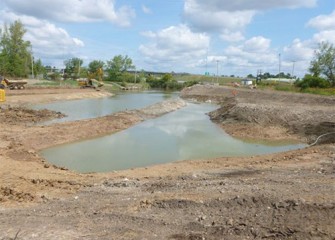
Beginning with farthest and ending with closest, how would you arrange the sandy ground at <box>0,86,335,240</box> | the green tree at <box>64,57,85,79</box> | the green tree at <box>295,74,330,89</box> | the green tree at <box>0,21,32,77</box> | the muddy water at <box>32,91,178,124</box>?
the green tree at <box>64,57,85,79</box>, the green tree at <box>0,21,32,77</box>, the green tree at <box>295,74,330,89</box>, the muddy water at <box>32,91,178,124</box>, the sandy ground at <box>0,86,335,240</box>

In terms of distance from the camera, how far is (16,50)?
82.2 metres

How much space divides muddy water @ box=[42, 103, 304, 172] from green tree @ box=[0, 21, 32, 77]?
59128 mm

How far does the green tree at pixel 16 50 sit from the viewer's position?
7806cm

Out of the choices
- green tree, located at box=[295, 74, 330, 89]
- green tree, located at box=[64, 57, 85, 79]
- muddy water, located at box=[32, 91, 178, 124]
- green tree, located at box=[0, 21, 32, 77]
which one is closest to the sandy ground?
muddy water, located at box=[32, 91, 178, 124]

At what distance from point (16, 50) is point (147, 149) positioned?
→ 71816 mm

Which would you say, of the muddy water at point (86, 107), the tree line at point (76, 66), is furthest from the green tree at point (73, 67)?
the muddy water at point (86, 107)

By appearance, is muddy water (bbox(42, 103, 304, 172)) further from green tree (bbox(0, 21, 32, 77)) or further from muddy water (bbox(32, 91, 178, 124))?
green tree (bbox(0, 21, 32, 77))

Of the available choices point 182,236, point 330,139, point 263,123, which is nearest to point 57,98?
point 263,123

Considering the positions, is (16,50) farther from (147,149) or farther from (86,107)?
(147,149)

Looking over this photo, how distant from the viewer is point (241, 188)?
928 cm

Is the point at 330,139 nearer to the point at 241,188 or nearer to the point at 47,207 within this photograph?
the point at 241,188

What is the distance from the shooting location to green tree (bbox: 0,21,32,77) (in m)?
78.1

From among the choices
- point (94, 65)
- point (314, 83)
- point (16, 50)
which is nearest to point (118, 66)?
point (94, 65)

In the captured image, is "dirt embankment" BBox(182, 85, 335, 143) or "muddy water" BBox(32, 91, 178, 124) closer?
"dirt embankment" BBox(182, 85, 335, 143)
